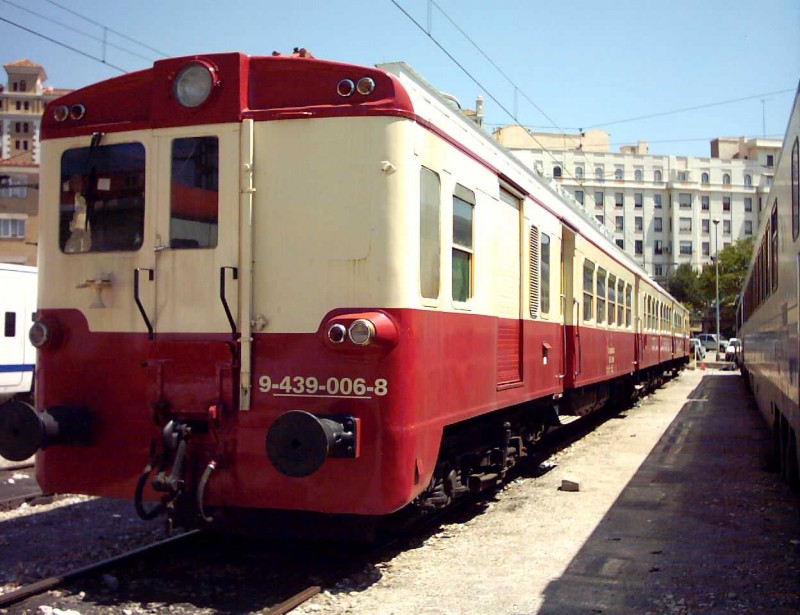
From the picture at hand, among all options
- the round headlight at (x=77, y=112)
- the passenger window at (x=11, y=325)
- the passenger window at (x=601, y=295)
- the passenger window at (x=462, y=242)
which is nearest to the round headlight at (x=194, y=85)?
the round headlight at (x=77, y=112)

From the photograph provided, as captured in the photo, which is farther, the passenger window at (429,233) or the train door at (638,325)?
the train door at (638,325)

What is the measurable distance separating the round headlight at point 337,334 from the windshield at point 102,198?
1.60 meters

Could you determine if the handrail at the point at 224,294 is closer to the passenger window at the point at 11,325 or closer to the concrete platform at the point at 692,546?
the concrete platform at the point at 692,546

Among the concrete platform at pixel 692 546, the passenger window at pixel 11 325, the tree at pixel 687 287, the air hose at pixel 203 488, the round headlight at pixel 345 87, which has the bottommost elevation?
the concrete platform at pixel 692 546

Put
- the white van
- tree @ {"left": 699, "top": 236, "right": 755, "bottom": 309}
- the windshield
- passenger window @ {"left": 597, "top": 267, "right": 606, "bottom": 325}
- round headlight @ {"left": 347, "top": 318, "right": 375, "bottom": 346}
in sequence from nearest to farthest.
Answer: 1. round headlight @ {"left": 347, "top": 318, "right": 375, "bottom": 346}
2. the windshield
3. passenger window @ {"left": 597, "top": 267, "right": 606, "bottom": 325}
4. the white van
5. tree @ {"left": 699, "top": 236, "right": 755, "bottom": 309}

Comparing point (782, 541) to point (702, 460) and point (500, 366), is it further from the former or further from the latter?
point (702, 460)

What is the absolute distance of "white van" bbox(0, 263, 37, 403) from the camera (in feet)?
52.2

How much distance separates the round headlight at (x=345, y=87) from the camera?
Answer: 558cm

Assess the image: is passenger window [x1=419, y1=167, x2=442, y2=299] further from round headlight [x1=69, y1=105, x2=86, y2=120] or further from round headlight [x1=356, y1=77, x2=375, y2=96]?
round headlight [x1=69, y1=105, x2=86, y2=120]

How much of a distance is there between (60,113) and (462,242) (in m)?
3.13

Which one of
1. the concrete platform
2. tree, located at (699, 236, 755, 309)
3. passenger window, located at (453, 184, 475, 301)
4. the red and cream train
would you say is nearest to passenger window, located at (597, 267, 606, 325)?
the concrete platform

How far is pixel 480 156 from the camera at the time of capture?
7074mm

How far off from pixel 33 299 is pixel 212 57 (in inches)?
493

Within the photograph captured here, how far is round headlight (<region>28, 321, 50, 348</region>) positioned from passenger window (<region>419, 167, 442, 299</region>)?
2664mm
